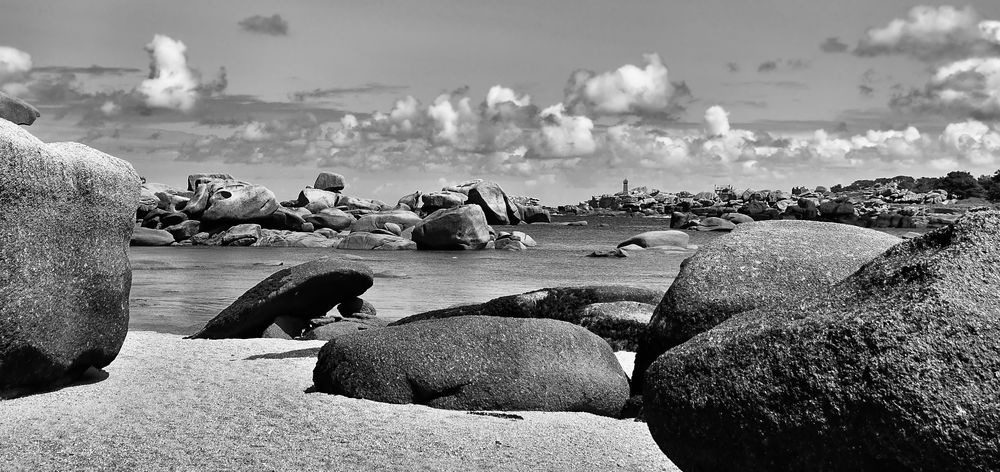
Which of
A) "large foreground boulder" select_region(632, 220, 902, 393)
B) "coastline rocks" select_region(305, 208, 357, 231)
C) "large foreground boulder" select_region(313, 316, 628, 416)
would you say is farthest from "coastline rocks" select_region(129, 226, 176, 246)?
"large foreground boulder" select_region(632, 220, 902, 393)

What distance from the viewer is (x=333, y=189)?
8106 centimetres

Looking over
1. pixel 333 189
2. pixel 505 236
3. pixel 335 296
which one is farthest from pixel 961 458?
pixel 333 189

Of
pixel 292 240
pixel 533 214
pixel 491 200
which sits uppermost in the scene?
pixel 491 200

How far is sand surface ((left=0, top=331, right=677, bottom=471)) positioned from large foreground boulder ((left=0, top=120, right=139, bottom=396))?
1.36 ft

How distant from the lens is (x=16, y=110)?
39.4 ft

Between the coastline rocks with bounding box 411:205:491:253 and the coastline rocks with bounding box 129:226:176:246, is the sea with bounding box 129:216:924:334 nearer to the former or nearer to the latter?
the coastline rocks with bounding box 411:205:491:253

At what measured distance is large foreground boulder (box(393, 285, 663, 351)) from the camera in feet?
41.1

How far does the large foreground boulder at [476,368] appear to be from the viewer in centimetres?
837

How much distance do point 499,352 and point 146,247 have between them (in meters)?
47.9

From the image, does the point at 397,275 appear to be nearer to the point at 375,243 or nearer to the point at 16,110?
the point at 375,243

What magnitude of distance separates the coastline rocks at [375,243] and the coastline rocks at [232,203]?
8362 mm

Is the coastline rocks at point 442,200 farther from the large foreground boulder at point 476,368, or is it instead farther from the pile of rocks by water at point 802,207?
the large foreground boulder at point 476,368

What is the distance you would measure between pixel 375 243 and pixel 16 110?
38562 millimetres

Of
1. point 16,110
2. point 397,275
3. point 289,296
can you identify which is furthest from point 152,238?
point 16,110
